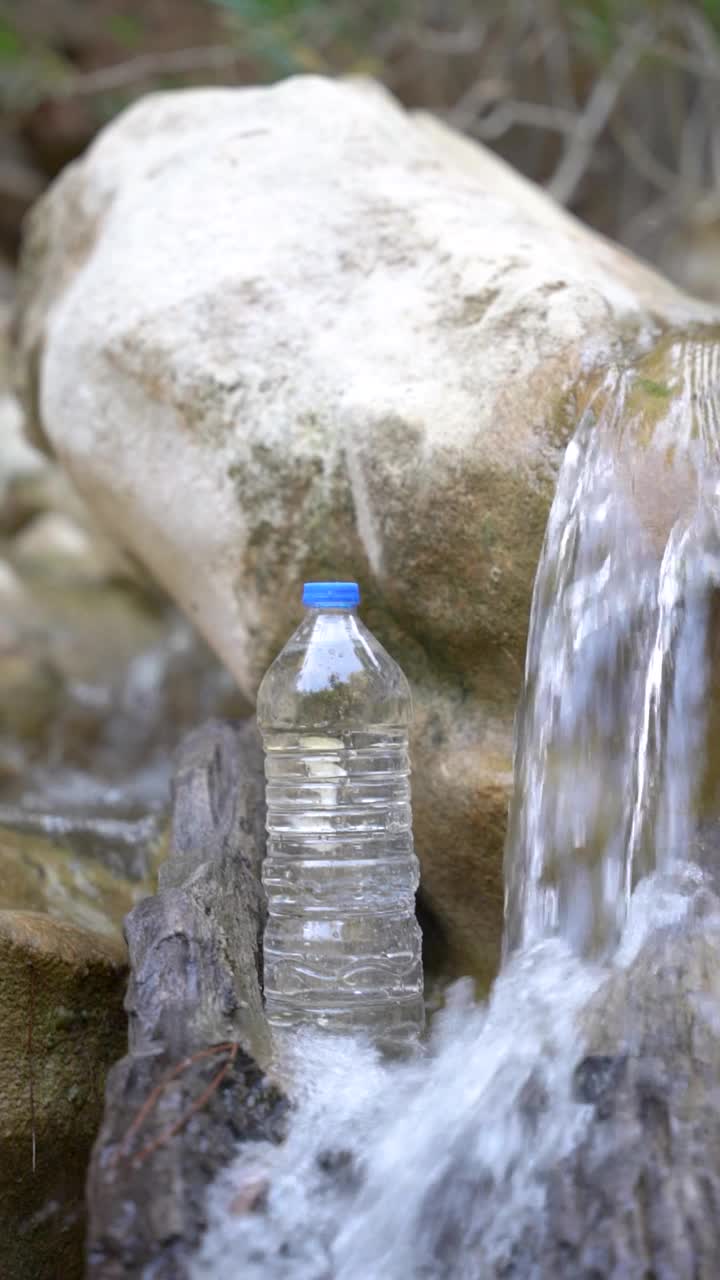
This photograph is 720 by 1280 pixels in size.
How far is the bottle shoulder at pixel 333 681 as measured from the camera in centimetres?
259

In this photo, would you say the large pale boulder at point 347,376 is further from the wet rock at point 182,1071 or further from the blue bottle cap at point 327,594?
the wet rock at point 182,1071

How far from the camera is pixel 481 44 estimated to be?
33.4 feet

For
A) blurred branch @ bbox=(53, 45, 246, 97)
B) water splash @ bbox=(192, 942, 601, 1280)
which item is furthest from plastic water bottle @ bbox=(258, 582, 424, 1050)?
blurred branch @ bbox=(53, 45, 246, 97)

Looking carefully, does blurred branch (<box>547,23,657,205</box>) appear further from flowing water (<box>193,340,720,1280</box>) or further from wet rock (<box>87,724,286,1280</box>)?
wet rock (<box>87,724,286,1280</box>)

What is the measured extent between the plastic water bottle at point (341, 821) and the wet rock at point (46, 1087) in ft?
1.12

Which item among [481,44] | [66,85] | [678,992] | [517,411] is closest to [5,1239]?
[678,992]

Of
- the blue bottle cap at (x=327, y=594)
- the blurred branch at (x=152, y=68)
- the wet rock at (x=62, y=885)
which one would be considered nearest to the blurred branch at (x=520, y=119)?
the blurred branch at (x=152, y=68)

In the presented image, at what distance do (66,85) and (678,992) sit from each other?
6.89 m

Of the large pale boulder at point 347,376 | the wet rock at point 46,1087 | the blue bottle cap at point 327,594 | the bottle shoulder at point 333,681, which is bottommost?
the wet rock at point 46,1087

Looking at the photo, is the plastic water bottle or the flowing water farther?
the plastic water bottle

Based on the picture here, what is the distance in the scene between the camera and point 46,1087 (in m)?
2.21

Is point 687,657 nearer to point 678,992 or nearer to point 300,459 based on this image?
point 678,992

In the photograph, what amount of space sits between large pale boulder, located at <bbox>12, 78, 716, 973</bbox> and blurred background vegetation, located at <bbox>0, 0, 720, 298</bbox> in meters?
2.94

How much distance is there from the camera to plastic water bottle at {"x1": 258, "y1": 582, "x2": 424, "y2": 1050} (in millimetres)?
2375
